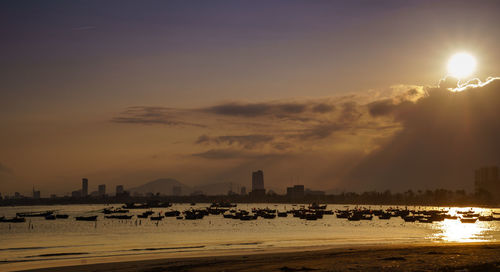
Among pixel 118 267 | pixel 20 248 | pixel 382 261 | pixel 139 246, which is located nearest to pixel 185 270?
pixel 118 267

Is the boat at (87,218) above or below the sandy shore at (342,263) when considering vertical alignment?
below

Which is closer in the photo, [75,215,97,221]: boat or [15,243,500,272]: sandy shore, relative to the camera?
[15,243,500,272]: sandy shore

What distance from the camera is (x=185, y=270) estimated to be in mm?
42281

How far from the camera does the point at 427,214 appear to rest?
17338 cm

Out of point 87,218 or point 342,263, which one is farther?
point 87,218

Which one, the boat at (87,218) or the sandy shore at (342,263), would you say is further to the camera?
the boat at (87,218)

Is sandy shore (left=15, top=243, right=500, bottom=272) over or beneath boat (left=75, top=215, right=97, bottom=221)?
over

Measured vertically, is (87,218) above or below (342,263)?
below

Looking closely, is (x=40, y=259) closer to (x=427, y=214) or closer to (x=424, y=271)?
(x=424, y=271)

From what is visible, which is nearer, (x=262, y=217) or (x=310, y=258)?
(x=310, y=258)

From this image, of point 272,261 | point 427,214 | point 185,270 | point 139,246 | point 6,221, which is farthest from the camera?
point 427,214

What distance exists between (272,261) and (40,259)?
28.4 meters

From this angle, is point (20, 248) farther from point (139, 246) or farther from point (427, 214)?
point (427, 214)

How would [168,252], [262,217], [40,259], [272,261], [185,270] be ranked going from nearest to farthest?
[185,270] → [272,261] → [40,259] → [168,252] → [262,217]
